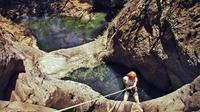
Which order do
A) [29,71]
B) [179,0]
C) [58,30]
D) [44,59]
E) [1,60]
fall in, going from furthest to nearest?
[58,30]
[44,59]
[29,71]
[179,0]
[1,60]

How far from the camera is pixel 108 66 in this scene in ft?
64.4

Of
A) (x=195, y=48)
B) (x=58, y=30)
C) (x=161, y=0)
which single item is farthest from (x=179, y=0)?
(x=58, y=30)

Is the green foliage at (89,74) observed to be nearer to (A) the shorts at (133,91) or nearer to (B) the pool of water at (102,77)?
(B) the pool of water at (102,77)

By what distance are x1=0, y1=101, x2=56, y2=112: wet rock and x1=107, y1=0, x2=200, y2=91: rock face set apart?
4725mm

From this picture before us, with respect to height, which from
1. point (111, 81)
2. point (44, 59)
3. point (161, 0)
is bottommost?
point (111, 81)

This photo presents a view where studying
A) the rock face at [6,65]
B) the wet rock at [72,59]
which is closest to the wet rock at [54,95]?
the rock face at [6,65]

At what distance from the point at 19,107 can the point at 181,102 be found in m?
4.83

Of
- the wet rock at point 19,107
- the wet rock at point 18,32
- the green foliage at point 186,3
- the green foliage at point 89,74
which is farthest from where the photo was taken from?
the wet rock at point 18,32

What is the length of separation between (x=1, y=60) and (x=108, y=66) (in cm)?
579

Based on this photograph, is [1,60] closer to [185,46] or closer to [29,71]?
[29,71]

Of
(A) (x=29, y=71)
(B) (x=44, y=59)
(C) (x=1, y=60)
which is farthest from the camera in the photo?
(B) (x=44, y=59)

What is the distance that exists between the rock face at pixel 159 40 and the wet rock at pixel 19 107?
4.73m

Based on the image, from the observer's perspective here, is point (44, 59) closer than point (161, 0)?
No

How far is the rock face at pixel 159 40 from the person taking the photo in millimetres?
15477
